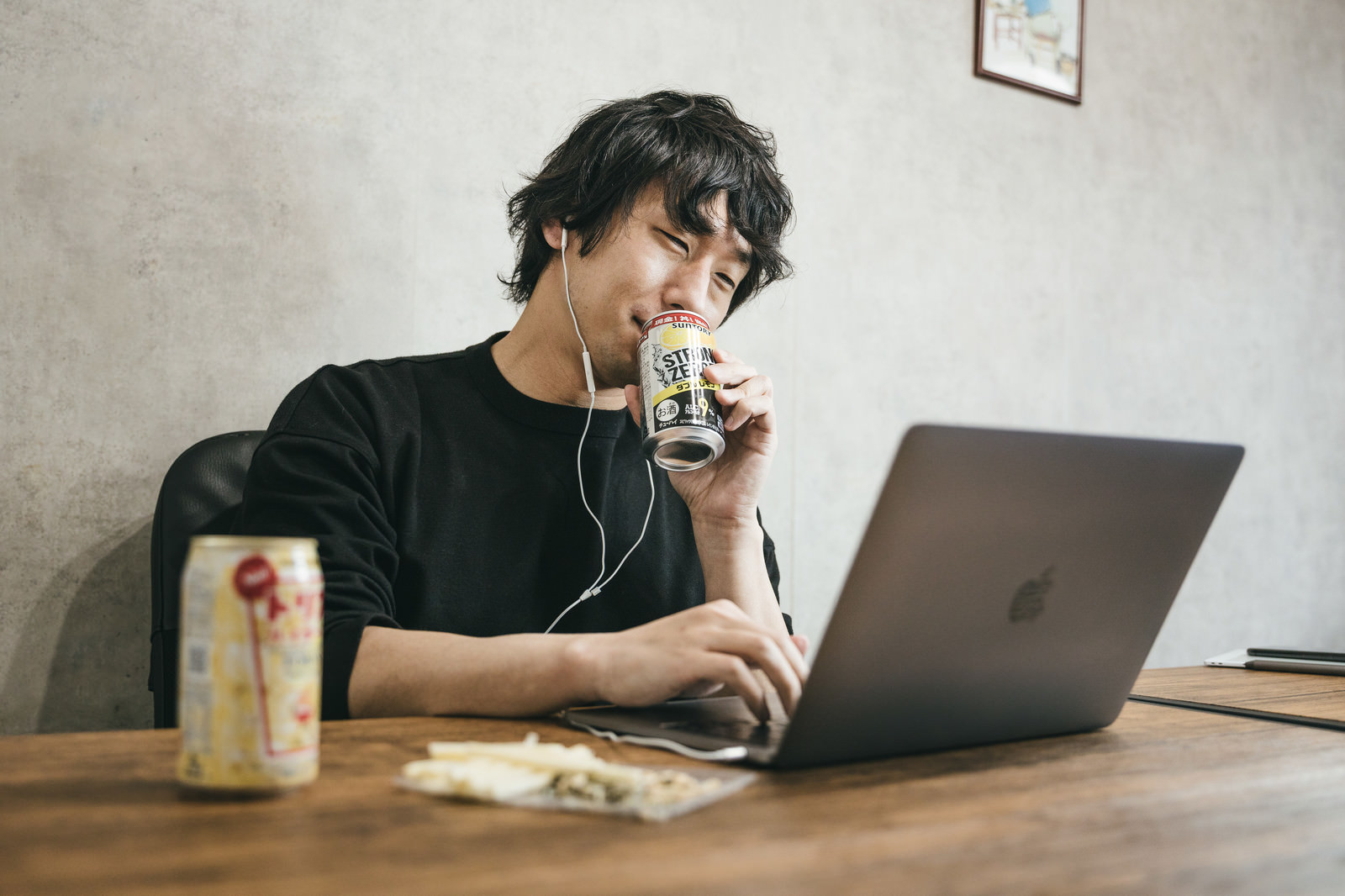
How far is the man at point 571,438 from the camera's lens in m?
1.08

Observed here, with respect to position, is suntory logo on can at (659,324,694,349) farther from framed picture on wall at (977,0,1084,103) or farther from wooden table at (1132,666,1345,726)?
framed picture on wall at (977,0,1084,103)

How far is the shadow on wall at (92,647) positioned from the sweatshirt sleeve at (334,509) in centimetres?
Answer: 41

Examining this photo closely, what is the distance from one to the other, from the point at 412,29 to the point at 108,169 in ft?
1.73

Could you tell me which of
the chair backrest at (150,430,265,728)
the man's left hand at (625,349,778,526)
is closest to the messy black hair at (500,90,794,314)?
the man's left hand at (625,349,778,526)

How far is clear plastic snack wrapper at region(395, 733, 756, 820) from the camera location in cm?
49

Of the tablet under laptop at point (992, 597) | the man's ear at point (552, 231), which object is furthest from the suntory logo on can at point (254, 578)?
the man's ear at point (552, 231)

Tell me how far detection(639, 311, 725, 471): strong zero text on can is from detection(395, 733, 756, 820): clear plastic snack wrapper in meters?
0.41

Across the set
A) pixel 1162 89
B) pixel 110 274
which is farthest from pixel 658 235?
pixel 1162 89

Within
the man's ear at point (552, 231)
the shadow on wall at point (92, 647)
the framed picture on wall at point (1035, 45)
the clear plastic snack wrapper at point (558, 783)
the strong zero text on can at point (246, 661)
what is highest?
Answer: the framed picture on wall at point (1035, 45)

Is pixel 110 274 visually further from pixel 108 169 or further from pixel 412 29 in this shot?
pixel 412 29

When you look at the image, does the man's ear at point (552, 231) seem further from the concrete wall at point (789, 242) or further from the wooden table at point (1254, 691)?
the wooden table at point (1254, 691)

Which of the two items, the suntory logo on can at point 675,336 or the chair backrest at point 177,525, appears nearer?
the suntory logo on can at point 675,336

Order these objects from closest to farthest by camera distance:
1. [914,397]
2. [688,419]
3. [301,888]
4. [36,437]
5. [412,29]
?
1. [301,888]
2. [688,419]
3. [36,437]
4. [412,29]
5. [914,397]

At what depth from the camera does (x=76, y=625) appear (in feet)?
4.54
